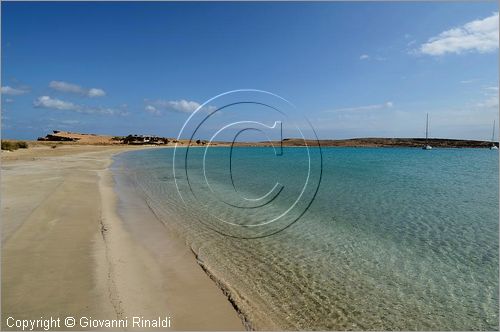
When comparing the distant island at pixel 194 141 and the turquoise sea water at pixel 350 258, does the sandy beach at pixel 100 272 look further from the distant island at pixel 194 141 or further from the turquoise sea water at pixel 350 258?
the distant island at pixel 194 141

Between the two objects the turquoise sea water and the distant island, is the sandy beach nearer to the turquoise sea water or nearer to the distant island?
the turquoise sea water

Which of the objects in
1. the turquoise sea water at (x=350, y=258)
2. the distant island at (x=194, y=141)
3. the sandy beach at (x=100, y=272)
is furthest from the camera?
the distant island at (x=194, y=141)

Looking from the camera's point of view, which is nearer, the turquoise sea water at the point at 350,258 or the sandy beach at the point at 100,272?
the sandy beach at the point at 100,272

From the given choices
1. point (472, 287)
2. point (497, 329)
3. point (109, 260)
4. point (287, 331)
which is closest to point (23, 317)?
point (109, 260)

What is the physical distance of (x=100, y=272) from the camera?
7.62 m

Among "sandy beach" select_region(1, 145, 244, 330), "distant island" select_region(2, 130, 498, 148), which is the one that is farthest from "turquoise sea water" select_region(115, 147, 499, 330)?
"distant island" select_region(2, 130, 498, 148)


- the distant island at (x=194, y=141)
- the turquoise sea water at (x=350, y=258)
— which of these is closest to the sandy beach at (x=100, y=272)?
the turquoise sea water at (x=350, y=258)

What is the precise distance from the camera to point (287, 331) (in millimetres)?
6086

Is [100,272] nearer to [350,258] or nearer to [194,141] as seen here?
[350,258]

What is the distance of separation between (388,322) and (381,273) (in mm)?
2477

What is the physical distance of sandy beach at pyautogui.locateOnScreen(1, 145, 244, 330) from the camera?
19.9ft

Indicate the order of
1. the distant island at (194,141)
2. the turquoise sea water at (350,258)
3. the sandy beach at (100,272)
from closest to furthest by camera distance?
the sandy beach at (100,272)
the turquoise sea water at (350,258)
the distant island at (194,141)

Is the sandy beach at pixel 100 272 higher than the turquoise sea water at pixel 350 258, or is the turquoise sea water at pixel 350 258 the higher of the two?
the sandy beach at pixel 100 272

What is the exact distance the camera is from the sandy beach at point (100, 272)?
6.07 metres
